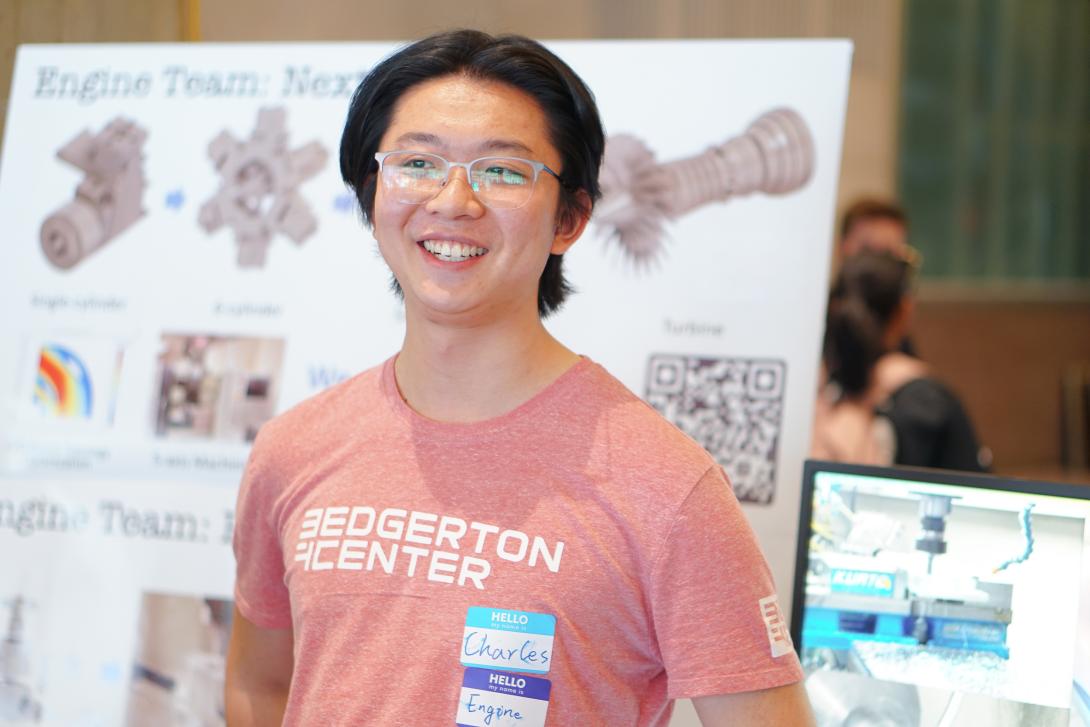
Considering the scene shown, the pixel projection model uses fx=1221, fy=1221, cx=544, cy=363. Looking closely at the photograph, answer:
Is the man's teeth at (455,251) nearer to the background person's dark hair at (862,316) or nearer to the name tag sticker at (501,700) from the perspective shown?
the name tag sticker at (501,700)

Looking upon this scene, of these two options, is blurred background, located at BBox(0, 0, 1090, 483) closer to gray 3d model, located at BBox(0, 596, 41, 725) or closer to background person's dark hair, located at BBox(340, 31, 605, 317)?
gray 3d model, located at BBox(0, 596, 41, 725)

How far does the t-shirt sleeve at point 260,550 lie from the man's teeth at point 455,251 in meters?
0.37

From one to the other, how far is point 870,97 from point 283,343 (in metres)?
5.99

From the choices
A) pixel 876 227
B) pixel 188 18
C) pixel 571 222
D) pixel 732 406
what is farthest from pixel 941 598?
pixel 876 227

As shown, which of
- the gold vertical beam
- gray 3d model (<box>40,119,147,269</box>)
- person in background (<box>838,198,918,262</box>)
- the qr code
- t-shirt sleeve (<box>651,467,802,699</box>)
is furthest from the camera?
person in background (<box>838,198,918,262</box>)

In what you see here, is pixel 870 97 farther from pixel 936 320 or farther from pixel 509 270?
pixel 509 270

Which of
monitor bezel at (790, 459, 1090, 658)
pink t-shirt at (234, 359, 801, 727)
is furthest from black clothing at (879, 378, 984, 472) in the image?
pink t-shirt at (234, 359, 801, 727)

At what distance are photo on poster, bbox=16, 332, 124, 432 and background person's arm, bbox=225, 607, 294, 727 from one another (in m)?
0.82

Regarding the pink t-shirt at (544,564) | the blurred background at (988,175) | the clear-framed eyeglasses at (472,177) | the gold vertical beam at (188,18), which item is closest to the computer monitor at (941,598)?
the pink t-shirt at (544,564)

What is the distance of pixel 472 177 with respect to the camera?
134cm

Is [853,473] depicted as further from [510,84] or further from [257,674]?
[257,674]

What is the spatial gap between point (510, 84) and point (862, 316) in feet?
6.69

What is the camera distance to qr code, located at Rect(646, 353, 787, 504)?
204 cm

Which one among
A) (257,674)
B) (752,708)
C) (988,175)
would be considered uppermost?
(988,175)
